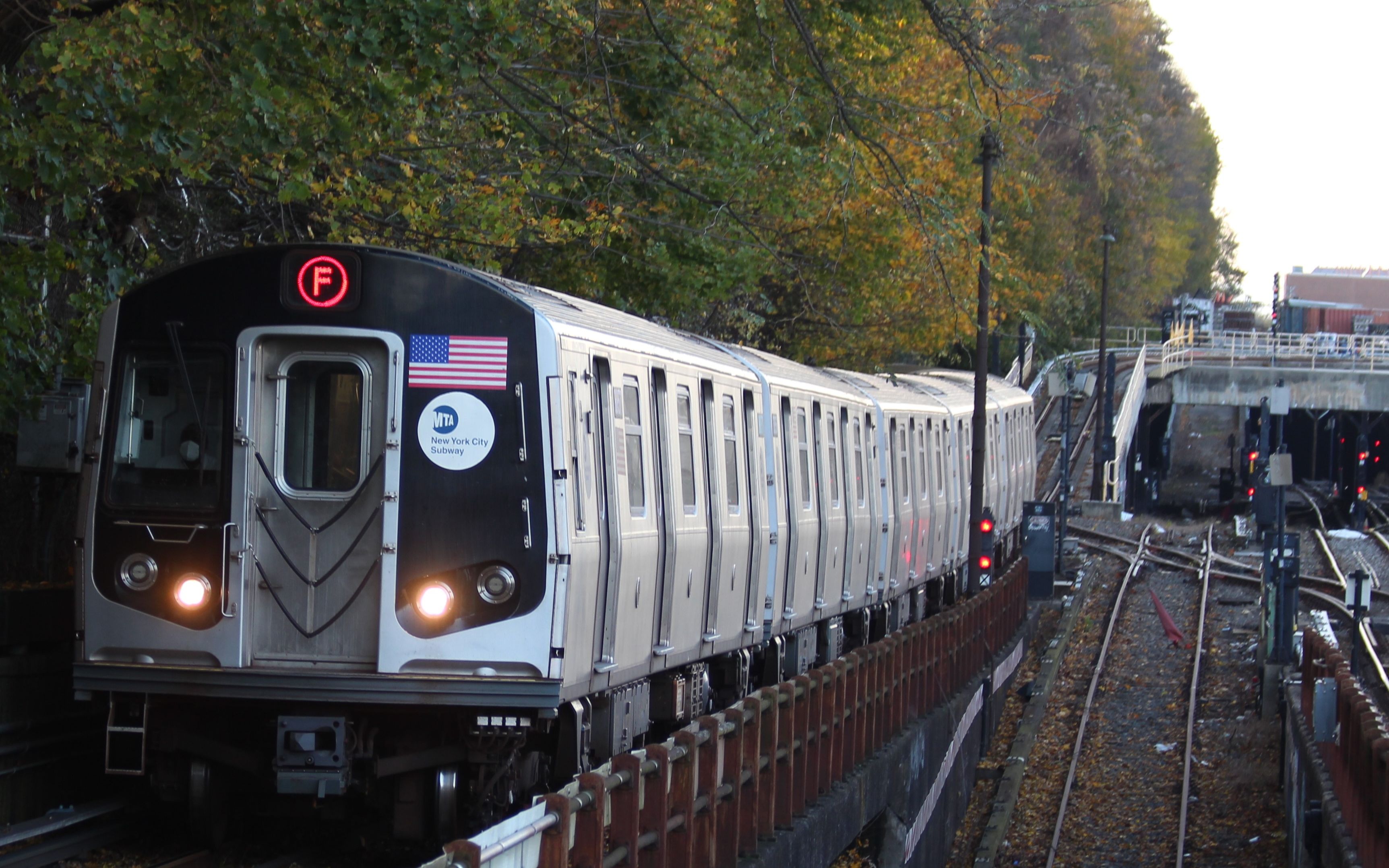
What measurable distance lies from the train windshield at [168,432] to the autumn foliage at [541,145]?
1967 millimetres

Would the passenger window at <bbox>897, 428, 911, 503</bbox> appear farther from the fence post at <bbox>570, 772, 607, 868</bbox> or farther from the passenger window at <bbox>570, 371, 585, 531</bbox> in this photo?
the fence post at <bbox>570, 772, 607, 868</bbox>

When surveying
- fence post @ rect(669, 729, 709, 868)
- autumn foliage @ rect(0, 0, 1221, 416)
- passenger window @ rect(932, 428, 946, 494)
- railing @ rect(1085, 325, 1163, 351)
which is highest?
railing @ rect(1085, 325, 1163, 351)

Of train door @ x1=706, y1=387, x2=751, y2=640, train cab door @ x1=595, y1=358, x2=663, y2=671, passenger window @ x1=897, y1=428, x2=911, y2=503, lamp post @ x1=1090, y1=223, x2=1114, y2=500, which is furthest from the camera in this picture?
lamp post @ x1=1090, y1=223, x2=1114, y2=500

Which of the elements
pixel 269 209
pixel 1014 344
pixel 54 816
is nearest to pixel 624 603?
pixel 54 816

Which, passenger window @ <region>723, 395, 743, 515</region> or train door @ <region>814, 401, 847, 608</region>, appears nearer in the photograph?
passenger window @ <region>723, 395, 743, 515</region>

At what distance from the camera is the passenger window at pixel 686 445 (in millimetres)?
11500

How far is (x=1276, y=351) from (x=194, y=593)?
6201 centimetres

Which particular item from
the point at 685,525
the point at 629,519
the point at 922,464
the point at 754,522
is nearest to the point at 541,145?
the point at 922,464

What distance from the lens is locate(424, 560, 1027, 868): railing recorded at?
625cm

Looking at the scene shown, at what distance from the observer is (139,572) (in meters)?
8.70

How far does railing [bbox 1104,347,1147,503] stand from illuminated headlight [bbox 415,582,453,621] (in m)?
42.3

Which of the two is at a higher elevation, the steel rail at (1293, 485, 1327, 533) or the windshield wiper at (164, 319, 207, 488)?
the windshield wiper at (164, 319, 207, 488)

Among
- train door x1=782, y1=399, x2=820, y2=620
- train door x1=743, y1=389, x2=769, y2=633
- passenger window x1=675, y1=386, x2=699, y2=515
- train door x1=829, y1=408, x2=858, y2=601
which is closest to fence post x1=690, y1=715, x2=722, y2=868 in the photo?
passenger window x1=675, y1=386, x2=699, y2=515

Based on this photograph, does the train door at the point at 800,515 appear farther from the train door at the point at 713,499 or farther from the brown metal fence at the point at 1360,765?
the brown metal fence at the point at 1360,765
